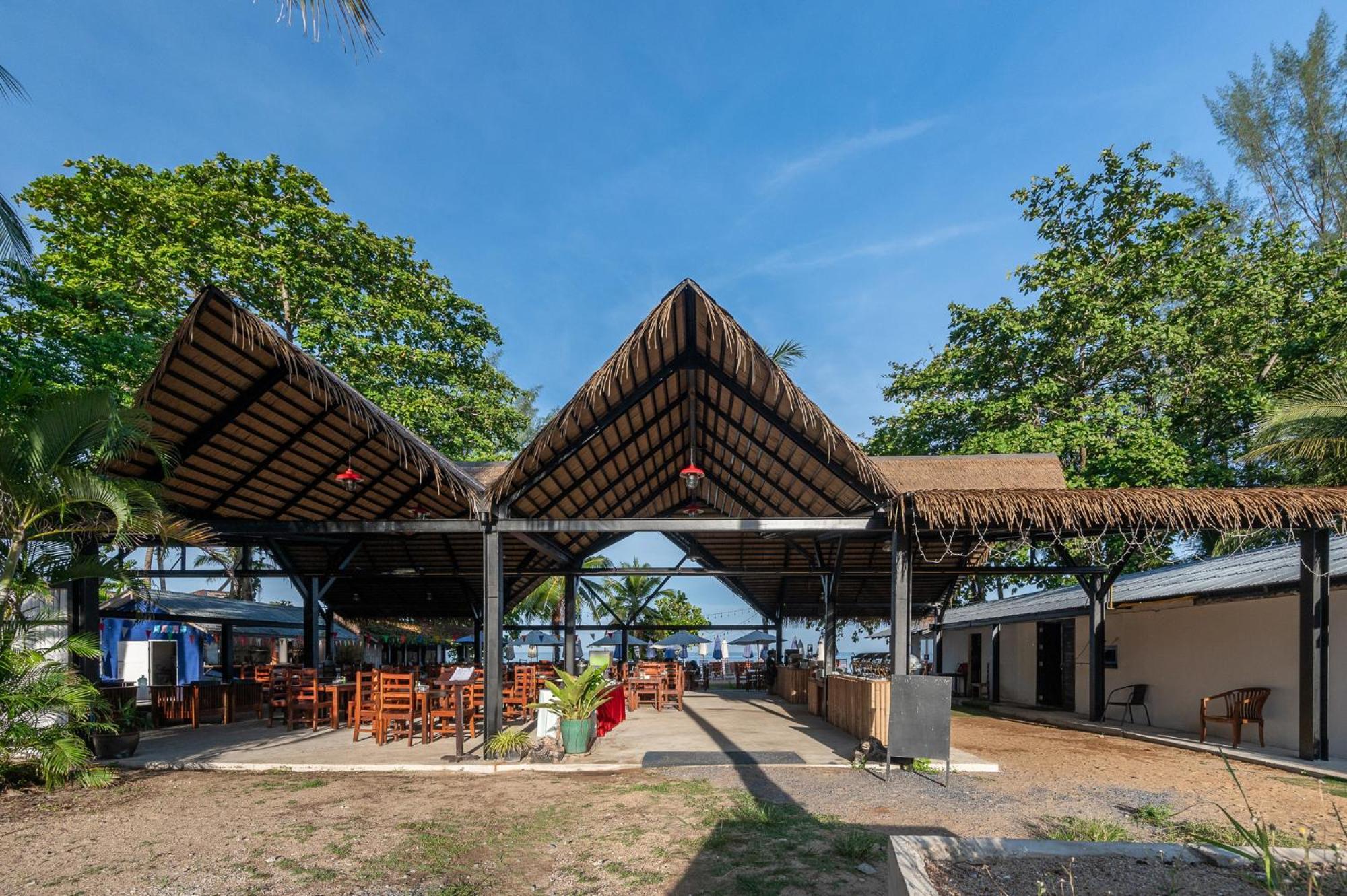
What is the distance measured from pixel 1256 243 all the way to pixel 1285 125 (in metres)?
7.49

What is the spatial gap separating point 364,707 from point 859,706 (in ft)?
24.0

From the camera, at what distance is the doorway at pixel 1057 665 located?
15591 mm

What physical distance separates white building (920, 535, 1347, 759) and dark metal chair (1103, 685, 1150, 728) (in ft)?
0.37

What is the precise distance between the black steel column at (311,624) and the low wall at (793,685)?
31.5 ft

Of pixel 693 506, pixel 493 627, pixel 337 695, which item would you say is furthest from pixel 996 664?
pixel 337 695

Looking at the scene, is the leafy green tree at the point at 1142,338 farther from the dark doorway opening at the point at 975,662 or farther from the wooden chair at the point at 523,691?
the wooden chair at the point at 523,691

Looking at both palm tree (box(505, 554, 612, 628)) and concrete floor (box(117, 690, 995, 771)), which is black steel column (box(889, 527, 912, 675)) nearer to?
concrete floor (box(117, 690, 995, 771))

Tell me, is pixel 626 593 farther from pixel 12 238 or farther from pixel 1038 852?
pixel 1038 852

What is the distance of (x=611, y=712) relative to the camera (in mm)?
11578

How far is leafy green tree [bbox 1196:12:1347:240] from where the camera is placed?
20812 millimetres

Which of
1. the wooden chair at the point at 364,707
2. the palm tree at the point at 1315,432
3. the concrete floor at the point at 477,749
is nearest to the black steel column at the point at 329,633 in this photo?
the concrete floor at the point at 477,749

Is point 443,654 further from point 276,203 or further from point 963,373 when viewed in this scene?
point 963,373

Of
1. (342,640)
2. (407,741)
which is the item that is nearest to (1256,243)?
(407,741)

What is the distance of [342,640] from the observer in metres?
25.3
